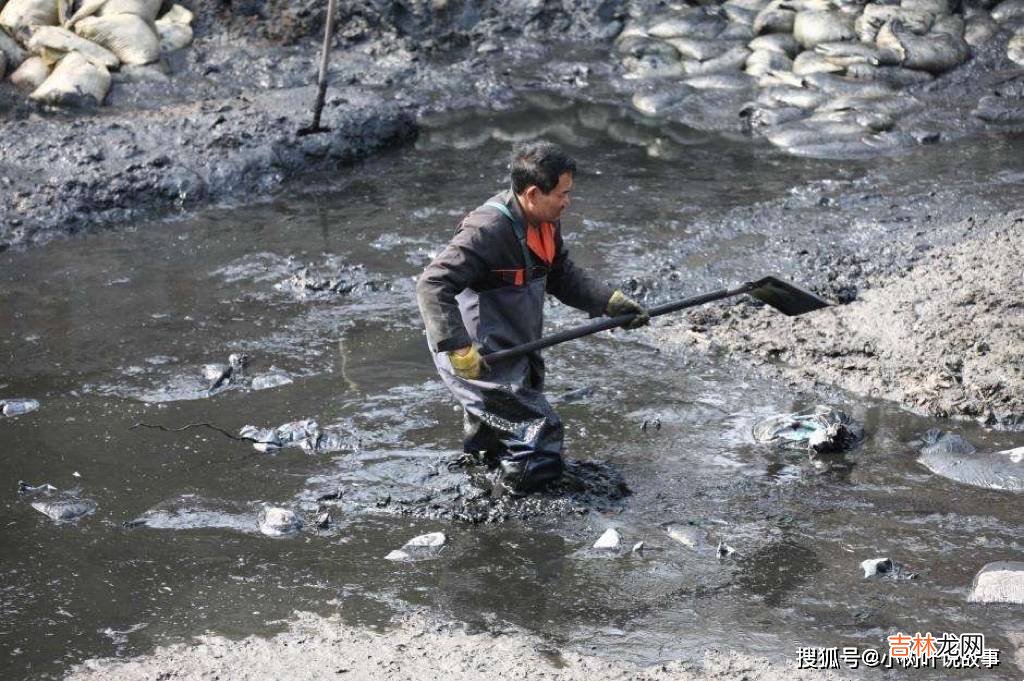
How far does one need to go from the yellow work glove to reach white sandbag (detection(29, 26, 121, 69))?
7.10 m

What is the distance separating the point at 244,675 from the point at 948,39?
9458mm

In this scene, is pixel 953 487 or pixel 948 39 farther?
pixel 948 39

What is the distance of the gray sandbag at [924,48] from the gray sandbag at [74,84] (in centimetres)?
683

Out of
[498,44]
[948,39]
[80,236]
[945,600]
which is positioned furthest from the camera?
[498,44]

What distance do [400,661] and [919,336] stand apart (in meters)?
3.14

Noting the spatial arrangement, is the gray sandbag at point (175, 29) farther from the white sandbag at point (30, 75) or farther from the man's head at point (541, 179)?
the man's head at point (541, 179)

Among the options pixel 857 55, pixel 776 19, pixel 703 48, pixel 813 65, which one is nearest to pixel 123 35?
pixel 703 48

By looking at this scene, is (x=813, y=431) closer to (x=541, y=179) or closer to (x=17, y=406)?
(x=541, y=179)

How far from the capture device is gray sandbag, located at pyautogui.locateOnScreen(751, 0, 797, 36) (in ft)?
35.8

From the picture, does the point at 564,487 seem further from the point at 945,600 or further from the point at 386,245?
the point at 386,245

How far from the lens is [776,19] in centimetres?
1089

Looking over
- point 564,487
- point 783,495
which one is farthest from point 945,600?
point 564,487

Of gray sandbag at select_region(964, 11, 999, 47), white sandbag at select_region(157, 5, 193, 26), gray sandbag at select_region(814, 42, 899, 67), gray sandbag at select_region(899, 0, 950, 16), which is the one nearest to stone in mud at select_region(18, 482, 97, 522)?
white sandbag at select_region(157, 5, 193, 26)

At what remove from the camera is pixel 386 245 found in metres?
7.17
